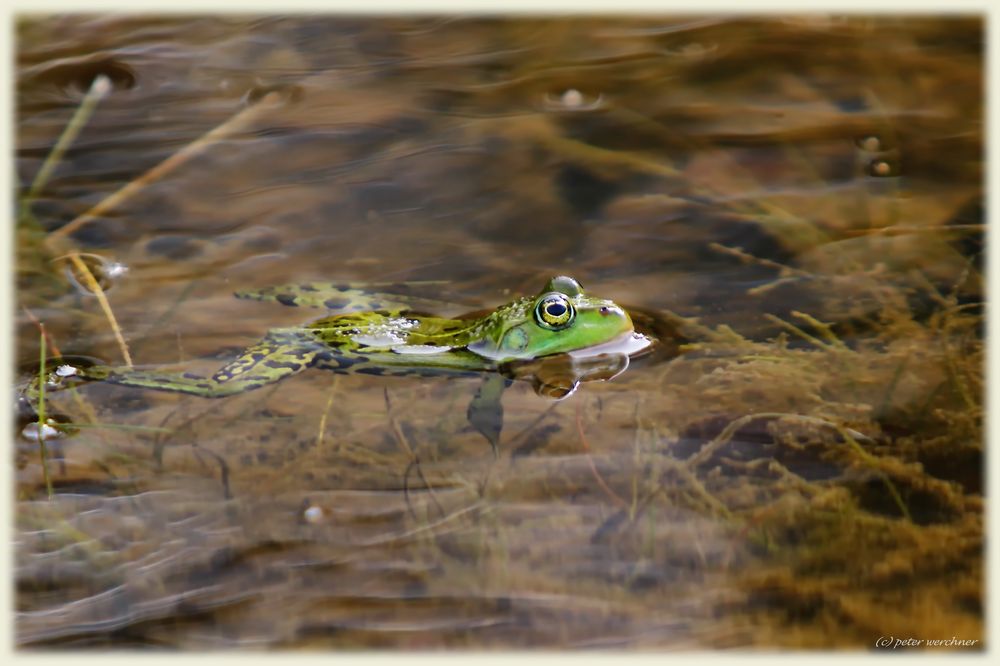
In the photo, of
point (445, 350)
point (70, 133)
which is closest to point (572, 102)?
point (445, 350)

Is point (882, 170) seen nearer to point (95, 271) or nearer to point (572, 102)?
point (572, 102)

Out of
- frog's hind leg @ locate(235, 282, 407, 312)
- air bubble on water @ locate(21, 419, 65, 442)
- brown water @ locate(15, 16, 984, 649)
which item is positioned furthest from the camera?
frog's hind leg @ locate(235, 282, 407, 312)

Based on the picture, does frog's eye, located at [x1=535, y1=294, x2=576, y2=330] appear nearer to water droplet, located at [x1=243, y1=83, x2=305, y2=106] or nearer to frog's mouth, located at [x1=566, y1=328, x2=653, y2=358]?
frog's mouth, located at [x1=566, y1=328, x2=653, y2=358]

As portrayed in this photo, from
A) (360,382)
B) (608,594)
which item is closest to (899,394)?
(608,594)

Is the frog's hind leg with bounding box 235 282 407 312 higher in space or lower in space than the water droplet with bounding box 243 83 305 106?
lower

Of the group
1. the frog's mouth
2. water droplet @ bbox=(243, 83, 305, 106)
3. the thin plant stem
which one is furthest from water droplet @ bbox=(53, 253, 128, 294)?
the frog's mouth

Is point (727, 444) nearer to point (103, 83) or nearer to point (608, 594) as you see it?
point (608, 594)

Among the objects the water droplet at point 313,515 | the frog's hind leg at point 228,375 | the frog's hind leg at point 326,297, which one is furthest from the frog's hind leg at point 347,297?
the water droplet at point 313,515

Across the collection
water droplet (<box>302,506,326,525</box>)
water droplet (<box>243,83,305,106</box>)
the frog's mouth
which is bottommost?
water droplet (<box>302,506,326,525</box>)
